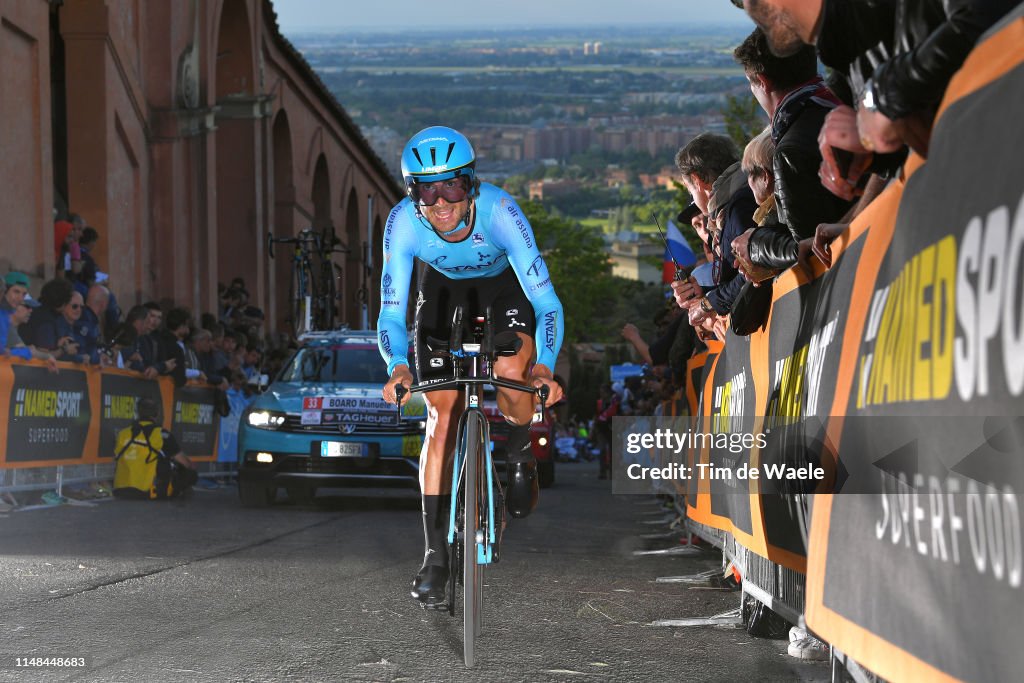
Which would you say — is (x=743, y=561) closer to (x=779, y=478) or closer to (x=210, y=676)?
(x=779, y=478)

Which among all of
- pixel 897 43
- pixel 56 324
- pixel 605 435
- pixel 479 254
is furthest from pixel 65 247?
pixel 605 435

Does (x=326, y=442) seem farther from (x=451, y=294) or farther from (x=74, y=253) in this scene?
(x=451, y=294)

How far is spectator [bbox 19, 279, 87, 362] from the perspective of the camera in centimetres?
1473

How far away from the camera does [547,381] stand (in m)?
6.73

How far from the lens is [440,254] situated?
282 inches

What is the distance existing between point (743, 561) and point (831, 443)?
8.93 feet

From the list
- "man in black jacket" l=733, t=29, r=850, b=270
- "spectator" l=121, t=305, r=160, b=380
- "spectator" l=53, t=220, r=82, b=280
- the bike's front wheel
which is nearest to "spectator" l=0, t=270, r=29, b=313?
"spectator" l=121, t=305, r=160, b=380

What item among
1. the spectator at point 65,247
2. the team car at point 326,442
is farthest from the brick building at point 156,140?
the team car at point 326,442

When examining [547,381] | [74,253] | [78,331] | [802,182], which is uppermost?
[74,253]

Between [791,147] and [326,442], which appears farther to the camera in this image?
[326,442]

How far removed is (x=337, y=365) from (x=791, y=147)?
10.6 metres

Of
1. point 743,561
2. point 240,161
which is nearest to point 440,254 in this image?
point 743,561

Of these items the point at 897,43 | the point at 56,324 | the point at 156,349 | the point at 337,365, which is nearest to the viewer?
the point at 897,43

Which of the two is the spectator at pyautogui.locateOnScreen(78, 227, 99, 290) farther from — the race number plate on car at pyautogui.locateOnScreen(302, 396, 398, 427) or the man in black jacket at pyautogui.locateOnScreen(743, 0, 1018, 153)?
the man in black jacket at pyautogui.locateOnScreen(743, 0, 1018, 153)
